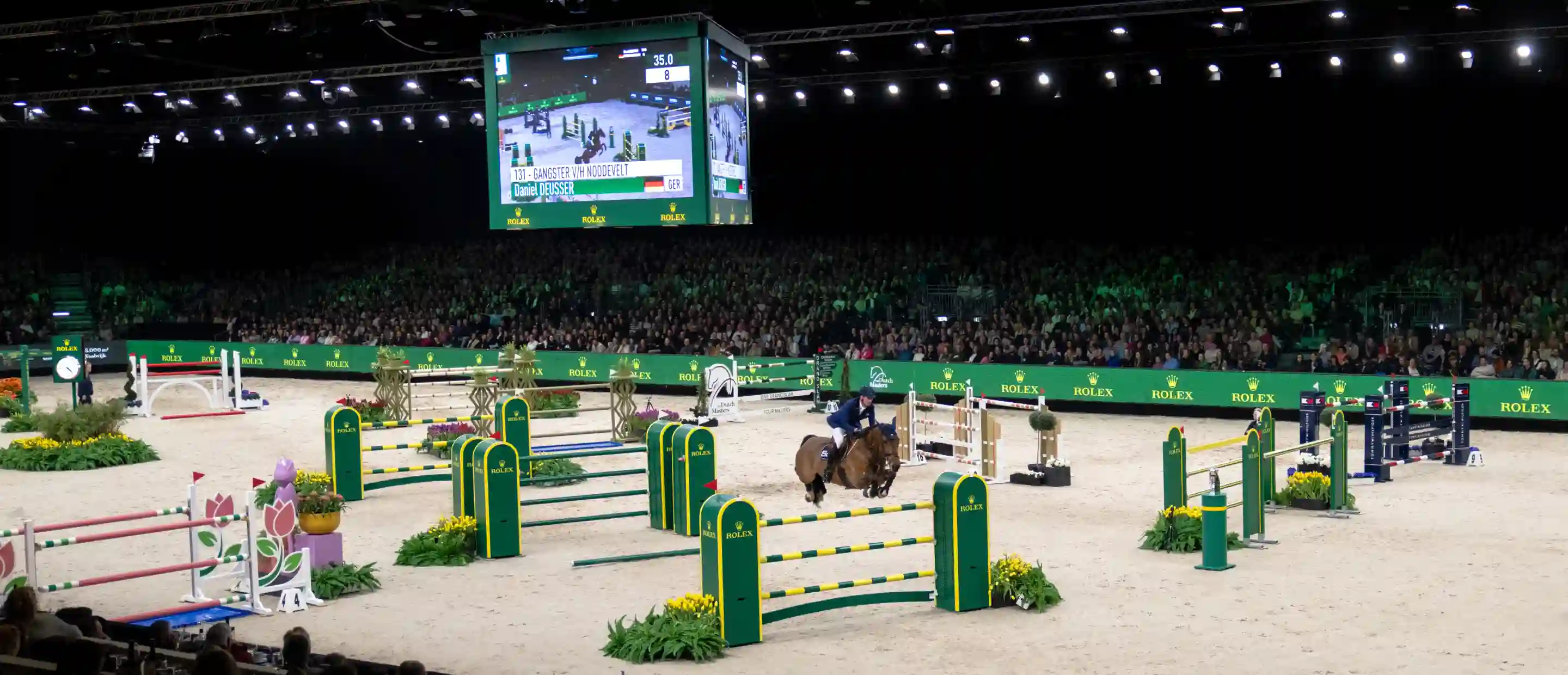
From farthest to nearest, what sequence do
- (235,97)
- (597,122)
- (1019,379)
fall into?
(235,97) < (1019,379) < (597,122)

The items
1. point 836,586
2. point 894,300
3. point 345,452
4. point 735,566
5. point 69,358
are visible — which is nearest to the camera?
point 735,566

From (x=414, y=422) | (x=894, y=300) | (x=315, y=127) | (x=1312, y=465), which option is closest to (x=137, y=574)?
(x=414, y=422)

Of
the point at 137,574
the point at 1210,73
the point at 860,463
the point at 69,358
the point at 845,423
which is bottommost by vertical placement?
the point at 137,574

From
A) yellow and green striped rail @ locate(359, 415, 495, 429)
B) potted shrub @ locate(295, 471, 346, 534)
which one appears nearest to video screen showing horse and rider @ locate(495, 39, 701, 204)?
yellow and green striped rail @ locate(359, 415, 495, 429)

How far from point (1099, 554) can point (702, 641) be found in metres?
5.21

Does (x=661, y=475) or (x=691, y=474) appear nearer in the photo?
(x=691, y=474)

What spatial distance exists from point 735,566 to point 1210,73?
20.6m

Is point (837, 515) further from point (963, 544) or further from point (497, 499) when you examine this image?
point (497, 499)

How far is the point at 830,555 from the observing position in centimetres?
1161

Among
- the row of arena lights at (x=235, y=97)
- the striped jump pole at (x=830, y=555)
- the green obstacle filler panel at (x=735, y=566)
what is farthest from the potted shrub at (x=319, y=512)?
the row of arena lights at (x=235, y=97)

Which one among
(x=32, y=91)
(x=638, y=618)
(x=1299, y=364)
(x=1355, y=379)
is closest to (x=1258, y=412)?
(x=638, y=618)

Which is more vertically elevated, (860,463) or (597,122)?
(597,122)

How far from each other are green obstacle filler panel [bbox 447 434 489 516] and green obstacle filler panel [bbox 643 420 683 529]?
6.13ft

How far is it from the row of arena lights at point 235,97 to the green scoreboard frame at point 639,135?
303 inches
